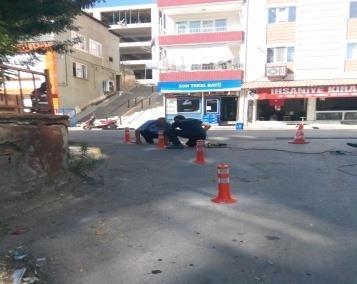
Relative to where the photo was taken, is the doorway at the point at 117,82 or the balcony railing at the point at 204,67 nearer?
the balcony railing at the point at 204,67

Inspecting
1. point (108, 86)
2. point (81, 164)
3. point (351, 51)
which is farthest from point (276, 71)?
point (81, 164)

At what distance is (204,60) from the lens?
31.8 meters

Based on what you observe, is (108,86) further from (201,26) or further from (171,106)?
(201,26)

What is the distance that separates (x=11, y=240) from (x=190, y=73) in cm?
2638

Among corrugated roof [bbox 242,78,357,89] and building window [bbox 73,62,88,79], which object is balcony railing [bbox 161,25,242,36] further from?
building window [bbox 73,62,88,79]

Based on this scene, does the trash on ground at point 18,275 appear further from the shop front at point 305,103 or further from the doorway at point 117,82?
the doorway at point 117,82

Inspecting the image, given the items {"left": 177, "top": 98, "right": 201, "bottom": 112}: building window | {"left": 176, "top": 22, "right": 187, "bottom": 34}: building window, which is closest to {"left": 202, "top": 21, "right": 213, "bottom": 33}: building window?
{"left": 176, "top": 22, "right": 187, "bottom": 34}: building window

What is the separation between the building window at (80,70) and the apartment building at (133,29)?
21254 mm

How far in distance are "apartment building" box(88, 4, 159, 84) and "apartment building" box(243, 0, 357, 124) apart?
3056 cm

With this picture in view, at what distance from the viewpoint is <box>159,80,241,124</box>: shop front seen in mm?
30047

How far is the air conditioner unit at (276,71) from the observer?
28.2m

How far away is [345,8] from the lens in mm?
27672

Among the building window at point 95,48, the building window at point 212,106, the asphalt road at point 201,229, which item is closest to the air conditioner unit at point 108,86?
the building window at point 95,48

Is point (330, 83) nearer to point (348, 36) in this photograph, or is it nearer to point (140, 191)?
point (348, 36)
